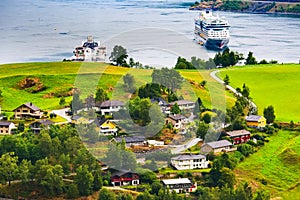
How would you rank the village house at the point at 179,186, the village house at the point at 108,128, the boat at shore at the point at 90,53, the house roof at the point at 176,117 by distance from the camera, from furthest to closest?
1. the boat at shore at the point at 90,53
2. the house roof at the point at 176,117
3. the village house at the point at 108,128
4. the village house at the point at 179,186

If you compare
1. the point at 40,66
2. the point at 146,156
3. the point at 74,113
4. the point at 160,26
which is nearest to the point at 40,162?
the point at 146,156

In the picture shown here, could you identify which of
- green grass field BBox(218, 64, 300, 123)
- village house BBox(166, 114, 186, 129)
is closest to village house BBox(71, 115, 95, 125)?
village house BBox(166, 114, 186, 129)

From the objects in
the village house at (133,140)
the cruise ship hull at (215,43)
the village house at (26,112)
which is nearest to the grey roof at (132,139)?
the village house at (133,140)

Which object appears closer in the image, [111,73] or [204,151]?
[204,151]

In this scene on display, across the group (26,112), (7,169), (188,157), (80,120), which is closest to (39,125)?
(80,120)

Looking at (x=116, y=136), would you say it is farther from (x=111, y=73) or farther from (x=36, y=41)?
(x=36, y=41)

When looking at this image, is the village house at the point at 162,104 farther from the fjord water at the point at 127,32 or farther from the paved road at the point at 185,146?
the fjord water at the point at 127,32

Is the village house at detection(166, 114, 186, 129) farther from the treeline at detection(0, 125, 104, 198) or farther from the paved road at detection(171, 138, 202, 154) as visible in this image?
the treeline at detection(0, 125, 104, 198)
